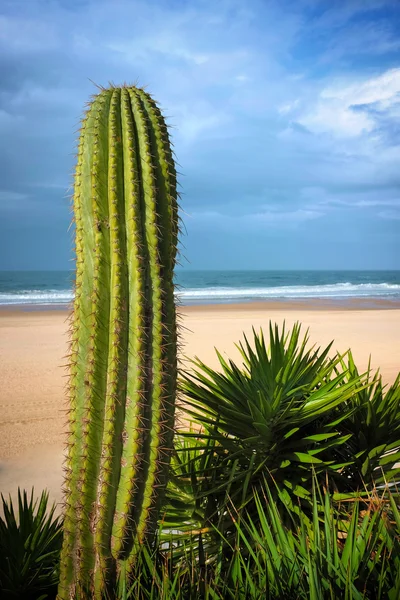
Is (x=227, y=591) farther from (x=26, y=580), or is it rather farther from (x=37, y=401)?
(x=37, y=401)

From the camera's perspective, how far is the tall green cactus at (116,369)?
194cm

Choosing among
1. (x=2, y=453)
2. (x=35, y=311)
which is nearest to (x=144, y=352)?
(x=2, y=453)

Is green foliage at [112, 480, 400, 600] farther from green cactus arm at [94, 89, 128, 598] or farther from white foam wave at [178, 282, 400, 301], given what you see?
white foam wave at [178, 282, 400, 301]

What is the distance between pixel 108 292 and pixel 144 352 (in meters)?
0.25

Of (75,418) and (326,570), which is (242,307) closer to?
(75,418)

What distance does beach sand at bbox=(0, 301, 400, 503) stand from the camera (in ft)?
17.7

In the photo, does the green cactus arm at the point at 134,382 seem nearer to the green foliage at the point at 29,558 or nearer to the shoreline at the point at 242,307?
the green foliage at the point at 29,558

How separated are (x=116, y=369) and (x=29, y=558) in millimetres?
853

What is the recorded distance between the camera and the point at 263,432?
255 cm

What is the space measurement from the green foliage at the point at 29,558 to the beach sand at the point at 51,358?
21.7 inches

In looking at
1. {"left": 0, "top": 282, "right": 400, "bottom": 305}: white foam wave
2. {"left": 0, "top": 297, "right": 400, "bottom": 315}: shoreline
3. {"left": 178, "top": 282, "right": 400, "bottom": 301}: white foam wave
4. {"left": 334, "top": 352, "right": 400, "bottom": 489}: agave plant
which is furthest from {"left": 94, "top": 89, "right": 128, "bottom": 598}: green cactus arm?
{"left": 178, "top": 282, "right": 400, "bottom": 301}: white foam wave

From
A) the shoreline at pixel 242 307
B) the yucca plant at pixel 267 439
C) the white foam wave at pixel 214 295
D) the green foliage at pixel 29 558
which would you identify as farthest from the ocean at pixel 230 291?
the green foliage at pixel 29 558

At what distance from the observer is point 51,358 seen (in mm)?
11609

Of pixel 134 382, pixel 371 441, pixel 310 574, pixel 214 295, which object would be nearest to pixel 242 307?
pixel 214 295
